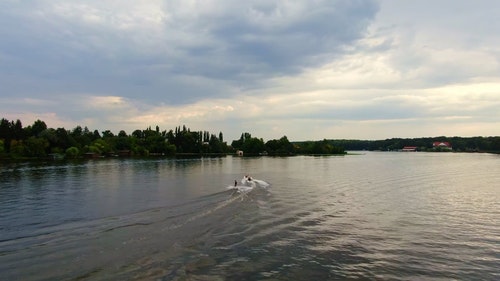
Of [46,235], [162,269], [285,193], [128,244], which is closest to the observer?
[162,269]

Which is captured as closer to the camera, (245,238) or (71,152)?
(245,238)

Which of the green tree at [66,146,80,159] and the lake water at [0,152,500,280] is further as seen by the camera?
the green tree at [66,146,80,159]

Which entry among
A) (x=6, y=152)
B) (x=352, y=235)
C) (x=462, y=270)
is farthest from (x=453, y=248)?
(x=6, y=152)

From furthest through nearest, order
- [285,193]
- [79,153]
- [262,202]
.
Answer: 1. [79,153]
2. [285,193]
3. [262,202]

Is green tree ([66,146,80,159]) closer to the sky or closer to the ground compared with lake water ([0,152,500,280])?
closer to the sky

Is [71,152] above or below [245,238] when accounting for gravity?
above

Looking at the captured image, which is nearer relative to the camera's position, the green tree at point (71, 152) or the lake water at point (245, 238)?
the lake water at point (245, 238)

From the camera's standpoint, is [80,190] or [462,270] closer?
[462,270]

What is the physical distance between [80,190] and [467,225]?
39.9 meters

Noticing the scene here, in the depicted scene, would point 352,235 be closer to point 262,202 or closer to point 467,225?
point 467,225

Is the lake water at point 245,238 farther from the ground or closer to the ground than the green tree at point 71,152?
closer to the ground

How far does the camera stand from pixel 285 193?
140ft

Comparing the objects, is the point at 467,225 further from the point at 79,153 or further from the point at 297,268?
the point at 79,153

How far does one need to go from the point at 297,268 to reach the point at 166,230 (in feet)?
32.1
